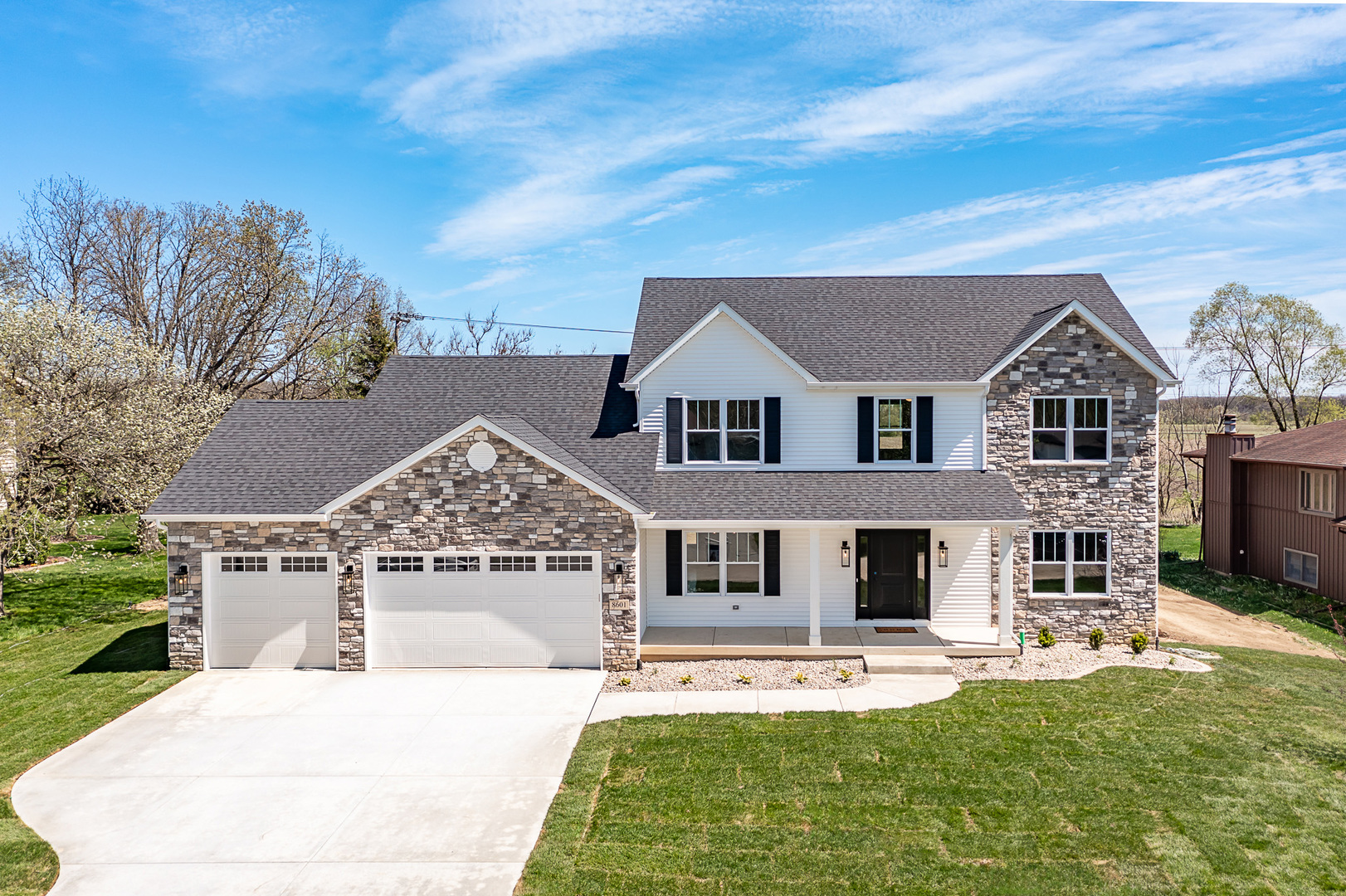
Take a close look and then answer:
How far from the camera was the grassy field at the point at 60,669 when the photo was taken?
344 inches

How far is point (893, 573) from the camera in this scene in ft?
56.2

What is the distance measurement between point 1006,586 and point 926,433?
12.1ft

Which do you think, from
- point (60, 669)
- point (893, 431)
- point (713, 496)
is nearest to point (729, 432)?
point (713, 496)

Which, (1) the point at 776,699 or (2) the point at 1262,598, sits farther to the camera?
(2) the point at 1262,598

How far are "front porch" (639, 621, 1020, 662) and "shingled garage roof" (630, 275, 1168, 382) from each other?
539cm

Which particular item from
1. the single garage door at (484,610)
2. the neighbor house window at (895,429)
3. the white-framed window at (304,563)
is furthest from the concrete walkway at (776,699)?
the white-framed window at (304,563)

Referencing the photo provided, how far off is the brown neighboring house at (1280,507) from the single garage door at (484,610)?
19606mm

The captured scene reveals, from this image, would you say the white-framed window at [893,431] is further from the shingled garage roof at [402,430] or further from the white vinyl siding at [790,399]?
the shingled garage roof at [402,430]

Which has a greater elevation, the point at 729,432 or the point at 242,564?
the point at 729,432

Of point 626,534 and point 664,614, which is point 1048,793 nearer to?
point 626,534

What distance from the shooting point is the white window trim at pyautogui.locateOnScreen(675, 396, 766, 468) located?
17328mm

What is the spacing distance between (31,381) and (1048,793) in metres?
23.5

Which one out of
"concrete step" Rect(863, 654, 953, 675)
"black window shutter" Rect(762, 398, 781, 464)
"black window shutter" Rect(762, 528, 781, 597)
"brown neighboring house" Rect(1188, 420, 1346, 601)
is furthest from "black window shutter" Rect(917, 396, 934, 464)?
"brown neighboring house" Rect(1188, 420, 1346, 601)

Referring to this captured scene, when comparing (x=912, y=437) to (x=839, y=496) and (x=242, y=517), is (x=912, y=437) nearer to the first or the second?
(x=839, y=496)
